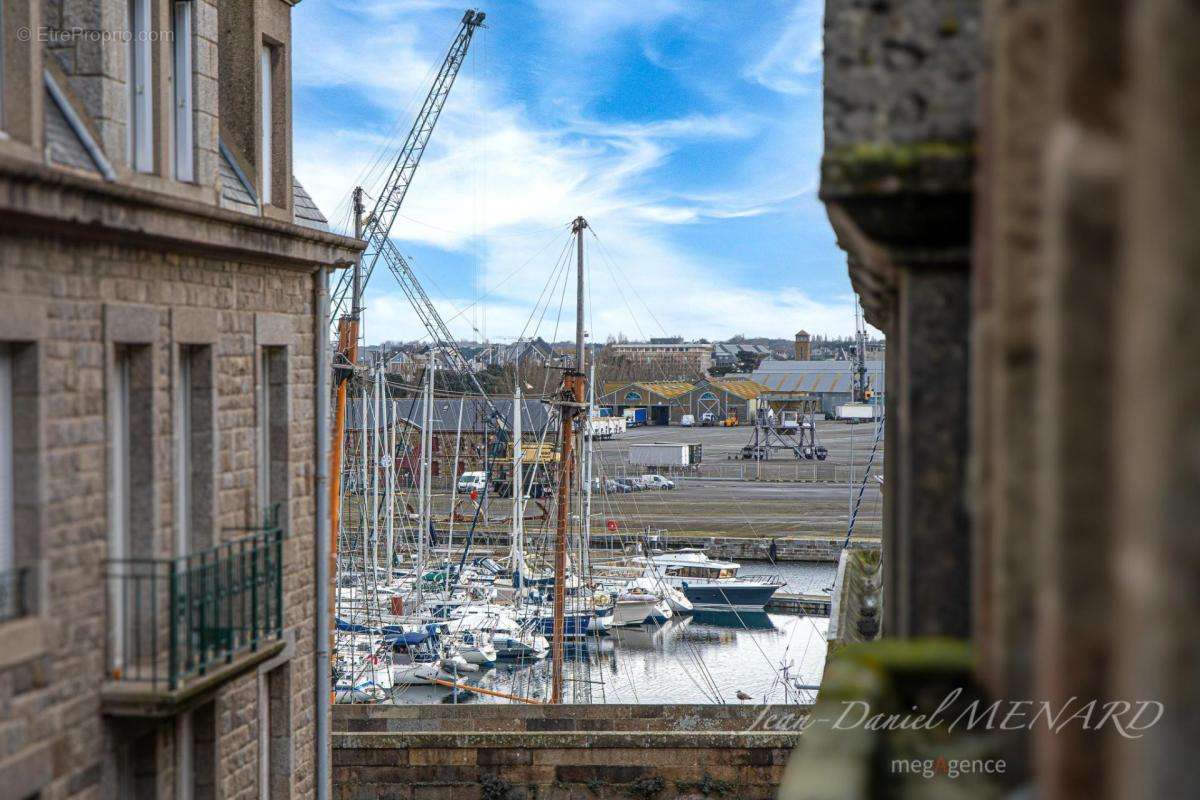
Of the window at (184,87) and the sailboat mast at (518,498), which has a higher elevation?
the window at (184,87)

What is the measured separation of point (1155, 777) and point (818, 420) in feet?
393

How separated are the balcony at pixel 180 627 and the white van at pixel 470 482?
185 ft

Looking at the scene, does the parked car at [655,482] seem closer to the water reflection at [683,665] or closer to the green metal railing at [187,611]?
the water reflection at [683,665]

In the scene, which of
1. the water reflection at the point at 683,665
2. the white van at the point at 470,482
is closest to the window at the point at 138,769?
the water reflection at the point at 683,665

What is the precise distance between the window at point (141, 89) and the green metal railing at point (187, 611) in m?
2.93

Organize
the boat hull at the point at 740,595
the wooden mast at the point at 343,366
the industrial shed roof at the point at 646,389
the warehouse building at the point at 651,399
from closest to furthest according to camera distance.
→ the wooden mast at the point at 343,366 < the boat hull at the point at 740,595 < the industrial shed roof at the point at 646,389 < the warehouse building at the point at 651,399

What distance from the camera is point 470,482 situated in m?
70.2

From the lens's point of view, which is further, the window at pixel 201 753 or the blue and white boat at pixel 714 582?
the blue and white boat at pixel 714 582

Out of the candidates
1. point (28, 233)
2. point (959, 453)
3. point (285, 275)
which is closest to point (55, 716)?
point (28, 233)

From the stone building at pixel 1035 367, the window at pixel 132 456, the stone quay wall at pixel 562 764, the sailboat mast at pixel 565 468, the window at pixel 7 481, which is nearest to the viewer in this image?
the stone building at pixel 1035 367

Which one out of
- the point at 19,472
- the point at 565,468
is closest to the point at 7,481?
the point at 19,472

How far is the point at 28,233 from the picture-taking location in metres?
6.71

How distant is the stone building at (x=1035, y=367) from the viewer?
4.36ft

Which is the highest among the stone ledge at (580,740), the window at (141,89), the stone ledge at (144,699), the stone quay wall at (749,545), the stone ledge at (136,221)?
the window at (141,89)
